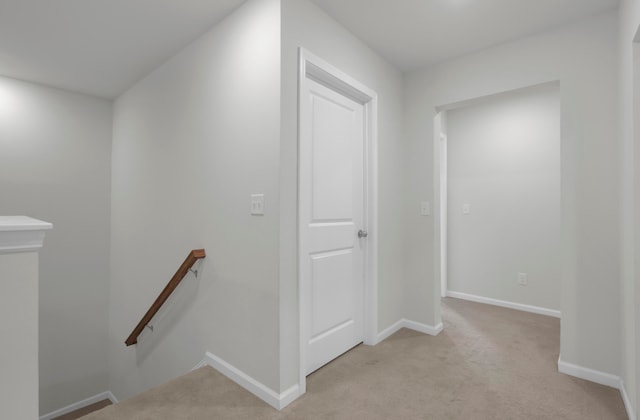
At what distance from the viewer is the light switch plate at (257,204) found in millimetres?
1841

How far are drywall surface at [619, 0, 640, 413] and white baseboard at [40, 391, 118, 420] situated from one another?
15.2 ft

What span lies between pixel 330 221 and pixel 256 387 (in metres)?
1.14

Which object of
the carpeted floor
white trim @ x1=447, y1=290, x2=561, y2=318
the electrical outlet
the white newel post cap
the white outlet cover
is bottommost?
the carpeted floor

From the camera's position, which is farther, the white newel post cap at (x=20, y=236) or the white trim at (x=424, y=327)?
the white trim at (x=424, y=327)

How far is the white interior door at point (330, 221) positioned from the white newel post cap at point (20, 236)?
46.5 inches

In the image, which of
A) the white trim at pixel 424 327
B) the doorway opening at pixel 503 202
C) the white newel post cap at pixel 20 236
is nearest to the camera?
the white newel post cap at pixel 20 236

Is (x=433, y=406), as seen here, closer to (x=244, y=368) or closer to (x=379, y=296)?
(x=379, y=296)

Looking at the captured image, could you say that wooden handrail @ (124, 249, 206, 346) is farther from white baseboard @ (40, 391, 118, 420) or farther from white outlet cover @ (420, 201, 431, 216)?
white outlet cover @ (420, 201, 431, 216)

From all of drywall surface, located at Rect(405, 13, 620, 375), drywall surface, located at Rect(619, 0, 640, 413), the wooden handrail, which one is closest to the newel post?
the wooden handrail

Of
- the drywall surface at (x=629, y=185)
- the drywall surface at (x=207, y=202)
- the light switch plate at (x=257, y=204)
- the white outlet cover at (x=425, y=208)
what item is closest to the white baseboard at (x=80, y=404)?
the drywall surface at (x=207, y=202)

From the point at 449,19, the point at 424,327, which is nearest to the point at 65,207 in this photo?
the point at 424,327

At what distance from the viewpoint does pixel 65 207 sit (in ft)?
11.3

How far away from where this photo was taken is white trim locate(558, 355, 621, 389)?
6.40ft

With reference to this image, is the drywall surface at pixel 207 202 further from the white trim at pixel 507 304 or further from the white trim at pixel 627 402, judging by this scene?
the white trim at pixel 507 304
